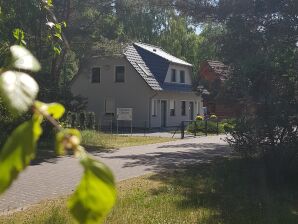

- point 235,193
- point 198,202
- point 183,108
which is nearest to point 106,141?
point 235,193

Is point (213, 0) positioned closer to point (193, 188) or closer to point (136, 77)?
point (193, 188)

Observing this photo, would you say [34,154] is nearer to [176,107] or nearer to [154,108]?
[154,108]

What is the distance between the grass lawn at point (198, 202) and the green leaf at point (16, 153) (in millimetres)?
7223

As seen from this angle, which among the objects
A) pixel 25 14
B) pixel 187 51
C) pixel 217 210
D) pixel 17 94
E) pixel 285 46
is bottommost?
pixel 217 210

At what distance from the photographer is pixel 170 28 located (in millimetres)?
60906

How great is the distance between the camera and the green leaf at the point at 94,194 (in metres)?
0.52

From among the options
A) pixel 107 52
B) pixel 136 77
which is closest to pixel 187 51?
pixel 136 77

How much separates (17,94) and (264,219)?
26.7 ft

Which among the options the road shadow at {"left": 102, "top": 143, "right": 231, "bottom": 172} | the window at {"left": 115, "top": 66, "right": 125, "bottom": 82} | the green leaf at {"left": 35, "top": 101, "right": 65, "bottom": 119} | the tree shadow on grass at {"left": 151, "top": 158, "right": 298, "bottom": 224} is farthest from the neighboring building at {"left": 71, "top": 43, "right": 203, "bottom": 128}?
the green leaf at {"left": 35, "top": 101, "right": 65, "bottom": 119}

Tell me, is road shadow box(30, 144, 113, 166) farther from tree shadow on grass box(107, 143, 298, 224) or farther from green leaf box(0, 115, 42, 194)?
green leaf box(0, 115, 42, 194)

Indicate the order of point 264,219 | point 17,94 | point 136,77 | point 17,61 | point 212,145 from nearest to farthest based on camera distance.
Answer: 1. point 17,94
2. point 17,61
3. point 264,219
4. point 212,145
5. point 136,77

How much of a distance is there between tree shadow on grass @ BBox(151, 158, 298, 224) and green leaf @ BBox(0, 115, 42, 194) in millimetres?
7811

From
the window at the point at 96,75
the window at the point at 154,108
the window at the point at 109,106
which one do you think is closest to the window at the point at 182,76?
the window at the point at 154,108

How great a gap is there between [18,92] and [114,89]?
118 ft
